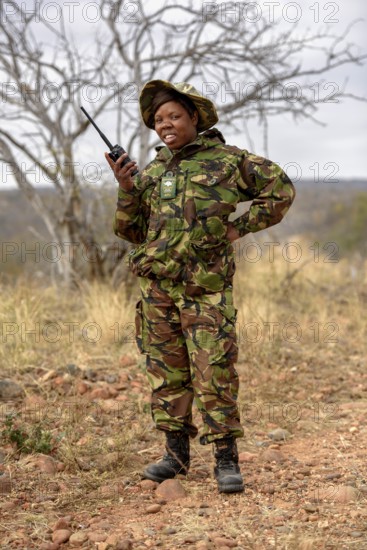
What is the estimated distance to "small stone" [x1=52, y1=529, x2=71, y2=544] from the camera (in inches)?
109

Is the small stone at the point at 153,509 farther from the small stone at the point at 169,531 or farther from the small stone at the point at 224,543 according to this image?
the small stone at the point at 224,543

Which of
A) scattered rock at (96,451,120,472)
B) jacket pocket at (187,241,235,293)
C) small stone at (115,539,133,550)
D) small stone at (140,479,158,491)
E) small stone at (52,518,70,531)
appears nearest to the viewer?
small stone at (115,539,133,550)

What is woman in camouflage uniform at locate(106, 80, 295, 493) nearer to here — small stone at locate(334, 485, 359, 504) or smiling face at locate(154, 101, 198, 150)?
smiling face at locate(154, 101, 198, 150)

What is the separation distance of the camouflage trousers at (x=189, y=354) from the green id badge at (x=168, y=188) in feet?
1.21

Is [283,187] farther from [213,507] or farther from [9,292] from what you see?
[9,292]

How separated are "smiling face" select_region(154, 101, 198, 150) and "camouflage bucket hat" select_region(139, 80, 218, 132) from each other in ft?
0.22

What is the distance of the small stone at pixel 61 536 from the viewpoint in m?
2.77

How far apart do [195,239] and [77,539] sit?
4.21 feet

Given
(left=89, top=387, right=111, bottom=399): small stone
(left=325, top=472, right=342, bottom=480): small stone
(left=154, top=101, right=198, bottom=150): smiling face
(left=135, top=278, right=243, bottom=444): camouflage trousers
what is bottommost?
(left=325, top=472, right=342, bottom=480): small stone

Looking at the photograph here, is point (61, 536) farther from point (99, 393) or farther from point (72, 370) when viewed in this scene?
point (72, 370)

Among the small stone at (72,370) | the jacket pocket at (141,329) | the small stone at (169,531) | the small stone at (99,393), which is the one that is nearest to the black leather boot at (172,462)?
the jacket pocket at (141,329)

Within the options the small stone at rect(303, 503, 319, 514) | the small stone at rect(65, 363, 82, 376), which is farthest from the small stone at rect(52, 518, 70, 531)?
the small stone at rect(65, 363, 82, 376)

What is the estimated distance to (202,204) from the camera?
3178mm

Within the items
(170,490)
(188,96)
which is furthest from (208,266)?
(170,490)
